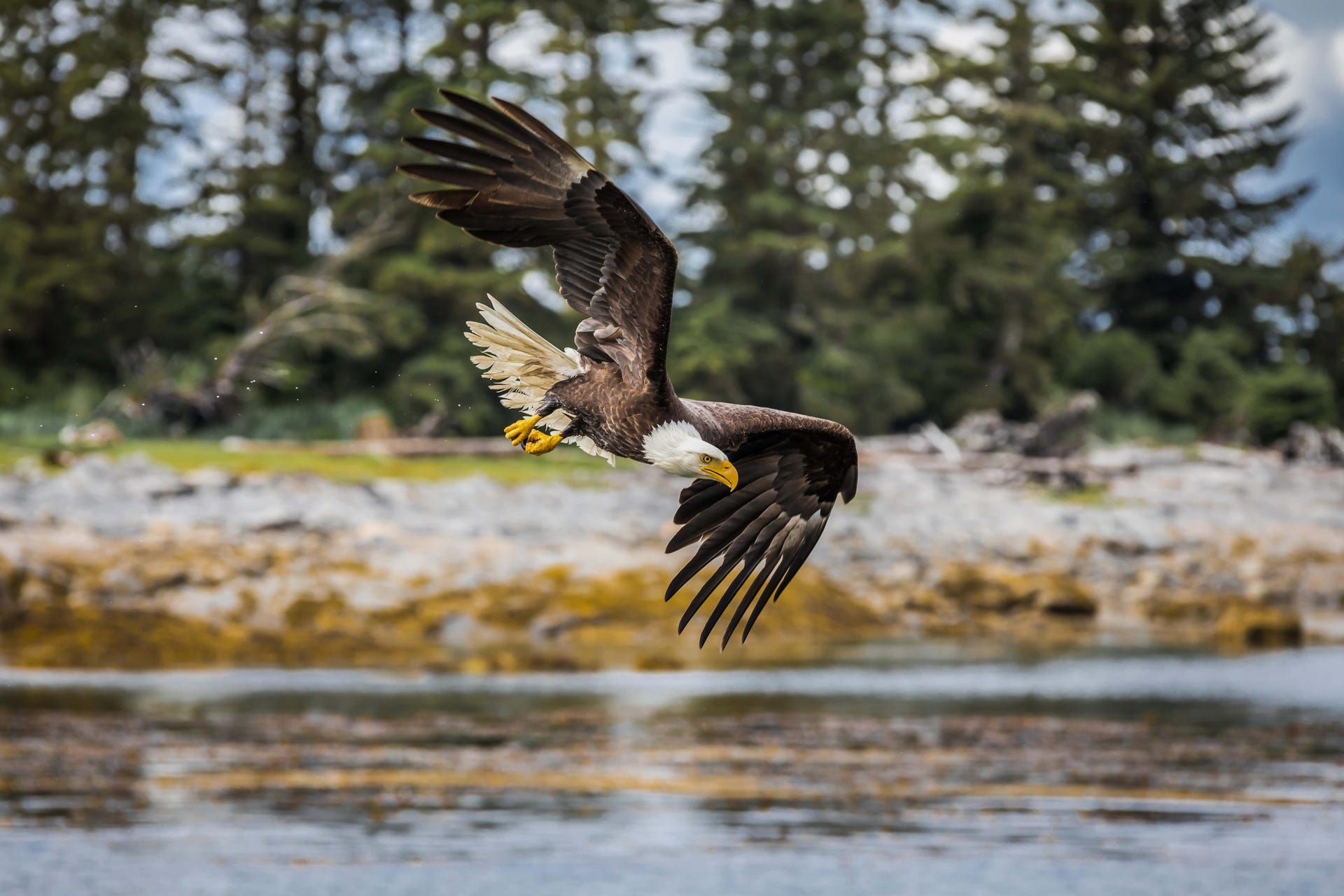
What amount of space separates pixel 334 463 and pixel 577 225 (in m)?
19.5

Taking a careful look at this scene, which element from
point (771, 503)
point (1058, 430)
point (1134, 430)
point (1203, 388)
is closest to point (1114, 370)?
point (1203, 388)

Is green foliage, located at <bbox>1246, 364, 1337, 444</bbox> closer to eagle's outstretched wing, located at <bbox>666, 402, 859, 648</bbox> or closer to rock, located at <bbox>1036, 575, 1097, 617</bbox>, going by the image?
rock, located at <bbox>1036, 575, 1097, 617</bbox>

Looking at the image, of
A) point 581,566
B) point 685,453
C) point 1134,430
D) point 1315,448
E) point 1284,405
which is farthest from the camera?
point 1134,430

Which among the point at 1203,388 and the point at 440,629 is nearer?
the point at 440,629

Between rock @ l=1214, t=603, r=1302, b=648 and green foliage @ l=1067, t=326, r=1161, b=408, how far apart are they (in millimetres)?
12887

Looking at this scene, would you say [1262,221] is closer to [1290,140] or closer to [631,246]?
[1290,140]

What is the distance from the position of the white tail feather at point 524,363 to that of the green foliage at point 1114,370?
33507 millimetres

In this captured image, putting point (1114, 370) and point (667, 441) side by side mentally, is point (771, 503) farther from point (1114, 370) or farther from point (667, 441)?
point (1114, 370)

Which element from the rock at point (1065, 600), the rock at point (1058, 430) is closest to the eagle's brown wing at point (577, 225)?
the rock at point (1065, 600)

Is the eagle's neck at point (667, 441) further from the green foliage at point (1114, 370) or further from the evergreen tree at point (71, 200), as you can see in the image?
the green foliage at point (1114, 370)

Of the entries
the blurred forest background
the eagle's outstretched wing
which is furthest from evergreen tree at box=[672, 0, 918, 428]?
the eagle's outstretched wing

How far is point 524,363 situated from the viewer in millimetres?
7590

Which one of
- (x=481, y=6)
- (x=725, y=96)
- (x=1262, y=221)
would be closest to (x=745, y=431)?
(x=481, y=6)

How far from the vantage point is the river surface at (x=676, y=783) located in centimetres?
1323
